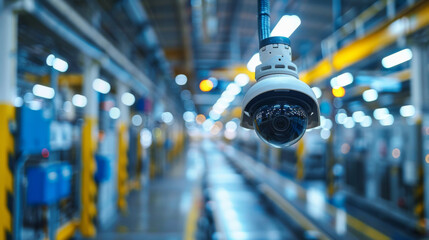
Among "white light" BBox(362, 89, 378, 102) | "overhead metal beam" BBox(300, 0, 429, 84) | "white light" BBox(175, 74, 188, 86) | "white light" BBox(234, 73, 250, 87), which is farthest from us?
"white light" BBox(175, 74, 188, 86)

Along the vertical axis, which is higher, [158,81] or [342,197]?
[158,81]

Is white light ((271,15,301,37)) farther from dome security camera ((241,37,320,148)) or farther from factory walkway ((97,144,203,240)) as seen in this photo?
factory walkway ((97,144,203,240))

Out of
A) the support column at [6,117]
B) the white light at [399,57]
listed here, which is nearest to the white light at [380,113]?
the white light at [399,57]

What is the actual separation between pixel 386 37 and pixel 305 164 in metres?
7.62

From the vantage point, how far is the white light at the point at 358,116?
563 inches

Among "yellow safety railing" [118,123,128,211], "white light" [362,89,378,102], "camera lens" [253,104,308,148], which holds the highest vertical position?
"white light" [362,89,378,102]

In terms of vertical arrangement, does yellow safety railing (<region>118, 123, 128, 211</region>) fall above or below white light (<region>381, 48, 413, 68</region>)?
below

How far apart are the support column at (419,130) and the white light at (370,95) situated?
3727 mm

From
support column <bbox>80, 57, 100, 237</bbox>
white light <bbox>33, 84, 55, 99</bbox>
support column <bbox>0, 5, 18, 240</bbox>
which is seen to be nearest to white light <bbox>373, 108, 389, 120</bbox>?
support column <bbox>80, 57, 100, 237</bbox>

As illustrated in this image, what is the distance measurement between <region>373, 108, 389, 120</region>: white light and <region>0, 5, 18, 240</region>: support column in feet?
41.8

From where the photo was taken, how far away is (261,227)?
20.2 ft

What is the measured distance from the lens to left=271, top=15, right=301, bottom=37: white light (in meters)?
2.94

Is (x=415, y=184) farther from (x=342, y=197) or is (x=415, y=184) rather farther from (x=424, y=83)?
(x=342, y=197)

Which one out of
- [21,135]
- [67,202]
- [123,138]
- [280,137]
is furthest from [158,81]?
[280,137]
